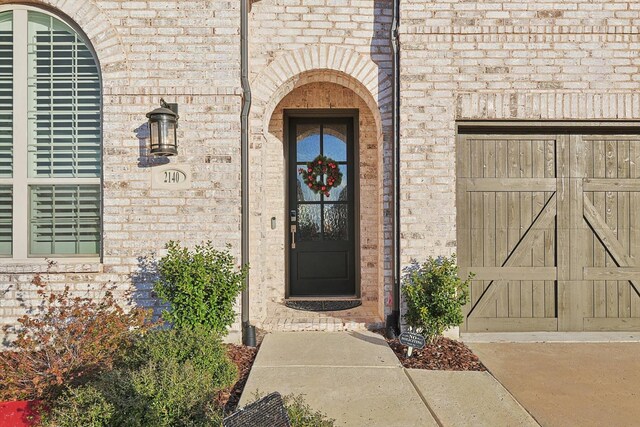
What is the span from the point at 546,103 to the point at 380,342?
2.86m

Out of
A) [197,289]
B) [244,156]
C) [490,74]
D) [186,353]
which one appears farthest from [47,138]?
[490,74]

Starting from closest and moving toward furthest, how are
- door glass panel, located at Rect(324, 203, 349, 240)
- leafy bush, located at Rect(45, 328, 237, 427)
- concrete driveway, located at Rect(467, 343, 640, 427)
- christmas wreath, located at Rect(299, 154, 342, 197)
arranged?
leafy bush, located at Rect(45, 328, 237, 427), concrete driveway, located at Rect(467, 343, 640, 427), christmas wreath, located at Rect(299, 154, 342, 197), door glass panel, located at Rect(324, 203, 349, 240)

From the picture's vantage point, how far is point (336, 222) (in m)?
5.23

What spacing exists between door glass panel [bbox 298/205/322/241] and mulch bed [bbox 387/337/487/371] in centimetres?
193

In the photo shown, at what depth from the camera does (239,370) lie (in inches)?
124

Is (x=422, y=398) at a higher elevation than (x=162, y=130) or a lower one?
lower

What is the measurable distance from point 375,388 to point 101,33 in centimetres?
401

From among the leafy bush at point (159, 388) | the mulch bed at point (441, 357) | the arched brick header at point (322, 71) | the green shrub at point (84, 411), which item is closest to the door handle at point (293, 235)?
the arched brick header at point (322, 71)

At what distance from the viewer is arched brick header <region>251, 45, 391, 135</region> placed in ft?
13.0

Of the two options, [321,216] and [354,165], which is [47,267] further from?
[354,165]

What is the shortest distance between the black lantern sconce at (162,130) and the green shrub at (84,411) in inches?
81.3

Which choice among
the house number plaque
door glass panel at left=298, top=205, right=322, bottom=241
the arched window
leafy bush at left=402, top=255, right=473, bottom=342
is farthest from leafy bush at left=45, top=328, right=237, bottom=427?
door glass panel at left=298, top=205, right=322, bottom=241

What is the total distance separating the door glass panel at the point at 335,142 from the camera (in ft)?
17.1

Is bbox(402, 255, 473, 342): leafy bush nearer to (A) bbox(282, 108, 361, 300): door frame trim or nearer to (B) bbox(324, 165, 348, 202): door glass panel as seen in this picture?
(A) bbox(282, 108, 361, 300): door frame trim
